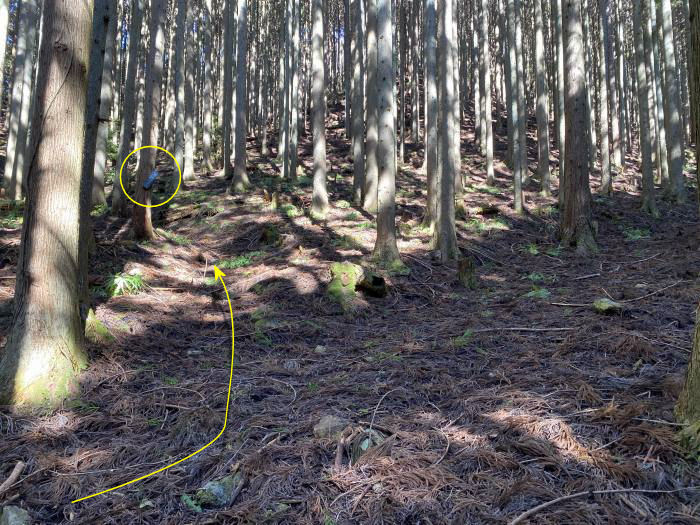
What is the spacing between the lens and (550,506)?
79.0 inches

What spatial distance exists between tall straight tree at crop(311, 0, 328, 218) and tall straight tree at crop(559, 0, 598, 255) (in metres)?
6.22

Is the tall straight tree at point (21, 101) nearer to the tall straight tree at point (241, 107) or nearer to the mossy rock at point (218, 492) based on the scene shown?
the tall straight tree at point (241, 107)

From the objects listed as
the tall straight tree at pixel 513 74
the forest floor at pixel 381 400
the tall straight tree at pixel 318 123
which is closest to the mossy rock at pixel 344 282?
the forest floor at pixel 381 400

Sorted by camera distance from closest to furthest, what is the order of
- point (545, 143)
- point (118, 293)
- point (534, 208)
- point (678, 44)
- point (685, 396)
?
point (685, 396)
point (118, 293)
point (534, 208)
point (545, 143)
point (678, 44)

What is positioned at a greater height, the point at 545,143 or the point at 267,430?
the point at 545,143

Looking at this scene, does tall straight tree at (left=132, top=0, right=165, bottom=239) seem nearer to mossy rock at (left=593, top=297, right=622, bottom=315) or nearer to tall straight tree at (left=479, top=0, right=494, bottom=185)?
mossy rock at (left=593, top=297, right=622, bottom=315)

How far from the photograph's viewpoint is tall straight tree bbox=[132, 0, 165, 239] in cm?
913

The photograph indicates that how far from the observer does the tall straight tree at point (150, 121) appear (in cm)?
913

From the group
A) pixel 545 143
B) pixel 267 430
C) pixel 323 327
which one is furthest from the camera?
pixel 545 143

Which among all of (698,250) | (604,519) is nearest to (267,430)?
(604,519)

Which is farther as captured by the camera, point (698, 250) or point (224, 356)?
point (698, 250)

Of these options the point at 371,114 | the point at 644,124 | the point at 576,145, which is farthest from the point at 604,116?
the point at 371,114

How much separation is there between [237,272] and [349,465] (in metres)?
6.45

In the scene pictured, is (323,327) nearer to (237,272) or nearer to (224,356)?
(224,356)
